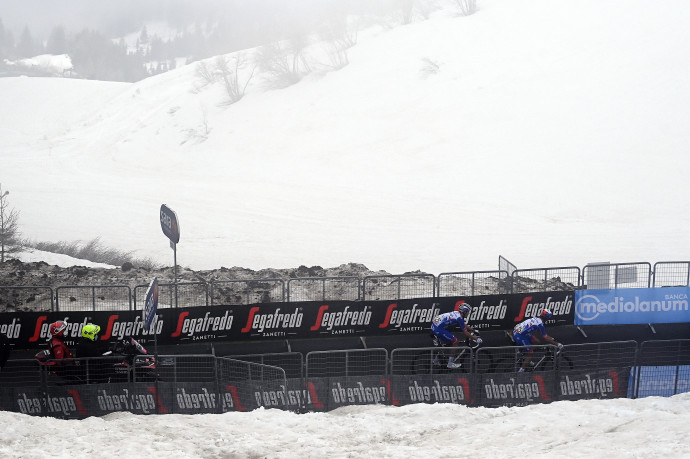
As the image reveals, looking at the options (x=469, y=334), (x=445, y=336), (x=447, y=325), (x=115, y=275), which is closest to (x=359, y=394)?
(x=445, y=336)

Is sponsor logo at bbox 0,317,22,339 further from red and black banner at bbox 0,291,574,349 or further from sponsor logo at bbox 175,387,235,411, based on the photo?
sponsor logo at bbox 175,387,235,411

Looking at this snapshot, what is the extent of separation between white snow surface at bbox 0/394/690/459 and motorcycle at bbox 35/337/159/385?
4.96 ft

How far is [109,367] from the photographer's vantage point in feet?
46.4

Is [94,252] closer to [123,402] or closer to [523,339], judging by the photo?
[123,402]

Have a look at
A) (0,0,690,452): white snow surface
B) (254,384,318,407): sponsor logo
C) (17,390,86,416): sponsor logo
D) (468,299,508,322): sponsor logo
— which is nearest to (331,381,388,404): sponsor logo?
(0,0,690,452): white snow surface

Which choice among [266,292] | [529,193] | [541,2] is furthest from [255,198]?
[541,2]

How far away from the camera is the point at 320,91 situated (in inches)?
2501

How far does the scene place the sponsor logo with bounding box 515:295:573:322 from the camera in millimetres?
18797

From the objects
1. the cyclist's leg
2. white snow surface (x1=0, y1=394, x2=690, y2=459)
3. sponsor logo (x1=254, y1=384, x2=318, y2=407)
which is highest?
the cyclist's leg

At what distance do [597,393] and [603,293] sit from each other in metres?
6.09

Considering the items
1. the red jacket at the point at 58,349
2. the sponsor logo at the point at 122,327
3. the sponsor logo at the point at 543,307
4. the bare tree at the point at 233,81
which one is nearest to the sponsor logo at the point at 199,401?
the red jacket at the point at 58,349

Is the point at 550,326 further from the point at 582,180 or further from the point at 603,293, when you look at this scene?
the point at 582,180

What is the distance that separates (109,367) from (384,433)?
5633 mm

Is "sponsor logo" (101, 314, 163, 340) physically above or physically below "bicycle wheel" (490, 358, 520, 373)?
above
